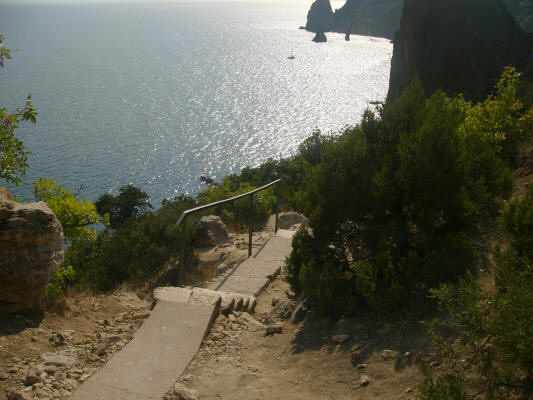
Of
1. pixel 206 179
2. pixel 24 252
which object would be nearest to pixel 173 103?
pixel 206 179

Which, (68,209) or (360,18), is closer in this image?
(68,209)

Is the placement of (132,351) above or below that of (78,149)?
above

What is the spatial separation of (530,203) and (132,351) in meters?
3.52

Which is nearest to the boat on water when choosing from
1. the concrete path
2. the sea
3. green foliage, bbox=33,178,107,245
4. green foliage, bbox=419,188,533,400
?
the sea

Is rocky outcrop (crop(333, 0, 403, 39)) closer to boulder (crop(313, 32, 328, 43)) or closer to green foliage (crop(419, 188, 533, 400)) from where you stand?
boulder (crop(313, 32, 328, 43))

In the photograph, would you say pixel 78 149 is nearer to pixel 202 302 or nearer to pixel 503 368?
pixel 202 302

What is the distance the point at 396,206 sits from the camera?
4969mm

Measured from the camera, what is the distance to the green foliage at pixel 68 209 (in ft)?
26.2

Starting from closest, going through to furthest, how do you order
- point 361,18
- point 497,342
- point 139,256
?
point 497,342
point 139,256
point 361,18

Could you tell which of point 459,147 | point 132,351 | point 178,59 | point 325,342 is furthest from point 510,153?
point 178,59

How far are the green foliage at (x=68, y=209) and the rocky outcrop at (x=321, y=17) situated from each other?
160111 millimetres

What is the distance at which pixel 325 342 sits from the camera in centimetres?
441

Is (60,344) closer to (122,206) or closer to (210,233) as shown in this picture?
(210,233)

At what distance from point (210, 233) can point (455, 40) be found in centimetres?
5007
